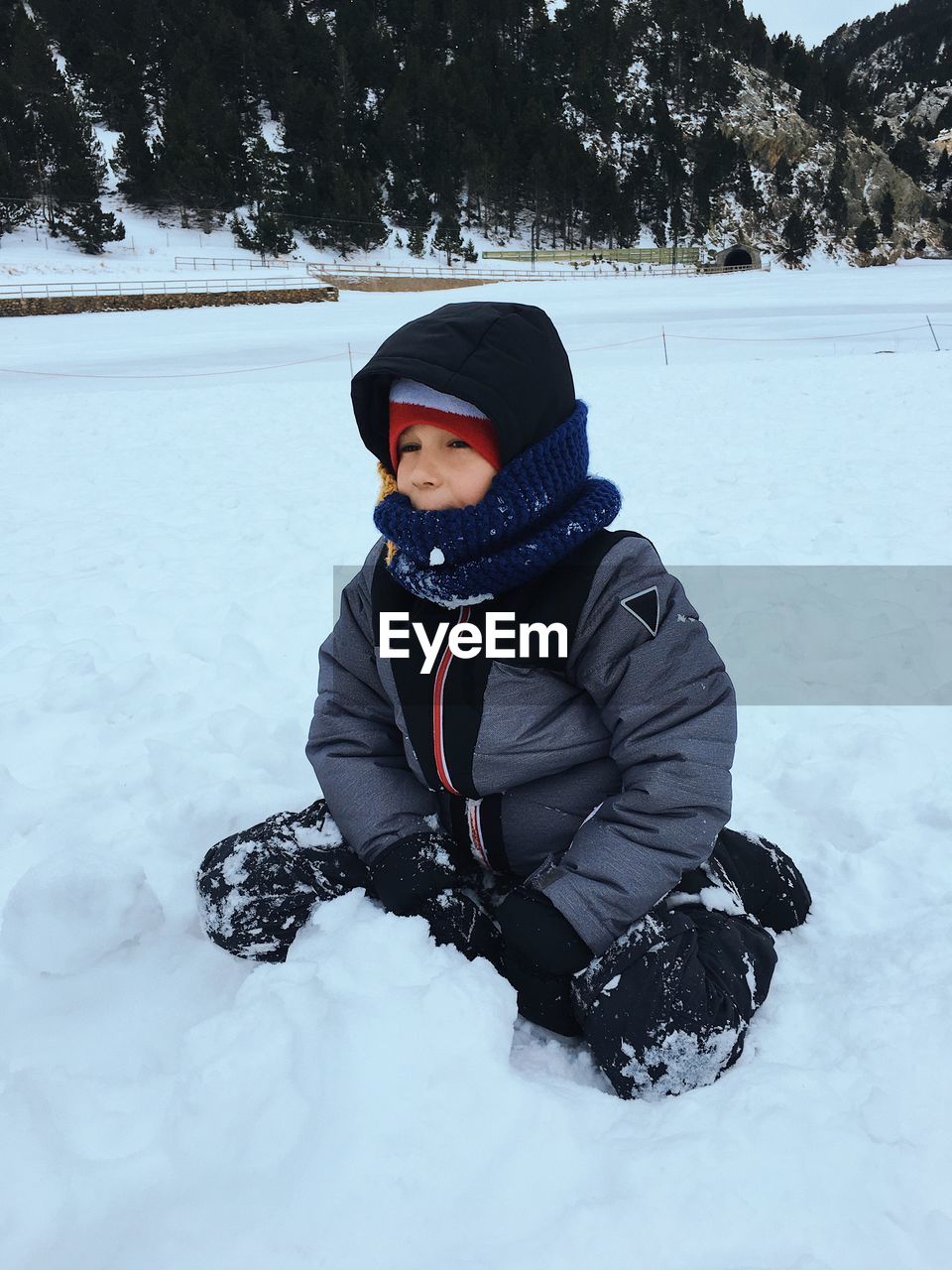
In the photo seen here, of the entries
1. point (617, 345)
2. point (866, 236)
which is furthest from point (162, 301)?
point (866, 236)

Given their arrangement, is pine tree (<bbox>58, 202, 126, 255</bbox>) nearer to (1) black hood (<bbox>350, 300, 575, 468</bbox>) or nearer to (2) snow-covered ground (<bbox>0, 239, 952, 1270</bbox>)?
(2) snow-covered ground (<bbox>0, 239, 952, 1270</bbox>)

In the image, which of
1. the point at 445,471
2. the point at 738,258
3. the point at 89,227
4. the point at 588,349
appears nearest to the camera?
the point at 445,471

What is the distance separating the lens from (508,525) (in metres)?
1.32

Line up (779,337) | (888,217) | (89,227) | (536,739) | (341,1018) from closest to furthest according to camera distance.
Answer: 1. (341,1018)
2. (536,739)
3. (779,337)
4. (89,227)
5. (888,217)

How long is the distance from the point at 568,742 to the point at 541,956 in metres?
0.38

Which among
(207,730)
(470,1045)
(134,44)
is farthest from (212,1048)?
(134,44)

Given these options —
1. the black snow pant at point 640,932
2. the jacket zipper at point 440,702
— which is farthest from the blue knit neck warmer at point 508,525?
the black snow pant at point 640,932

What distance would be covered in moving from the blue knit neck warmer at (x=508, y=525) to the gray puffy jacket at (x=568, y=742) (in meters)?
0.08

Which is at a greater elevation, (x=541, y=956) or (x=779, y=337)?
(x=779, y=337)

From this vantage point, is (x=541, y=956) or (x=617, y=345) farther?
(x=617, y=345)

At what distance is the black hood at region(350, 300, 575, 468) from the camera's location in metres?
1.26

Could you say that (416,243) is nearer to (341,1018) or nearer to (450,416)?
(450,416)

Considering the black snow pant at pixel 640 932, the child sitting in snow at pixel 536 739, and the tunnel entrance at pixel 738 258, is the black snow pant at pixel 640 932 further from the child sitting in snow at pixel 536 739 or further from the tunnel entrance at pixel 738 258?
the tunnel entrance at pixel 738 258

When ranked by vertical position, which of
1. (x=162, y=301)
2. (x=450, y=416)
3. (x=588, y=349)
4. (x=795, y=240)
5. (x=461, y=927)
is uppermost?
(x=795, y=240)
